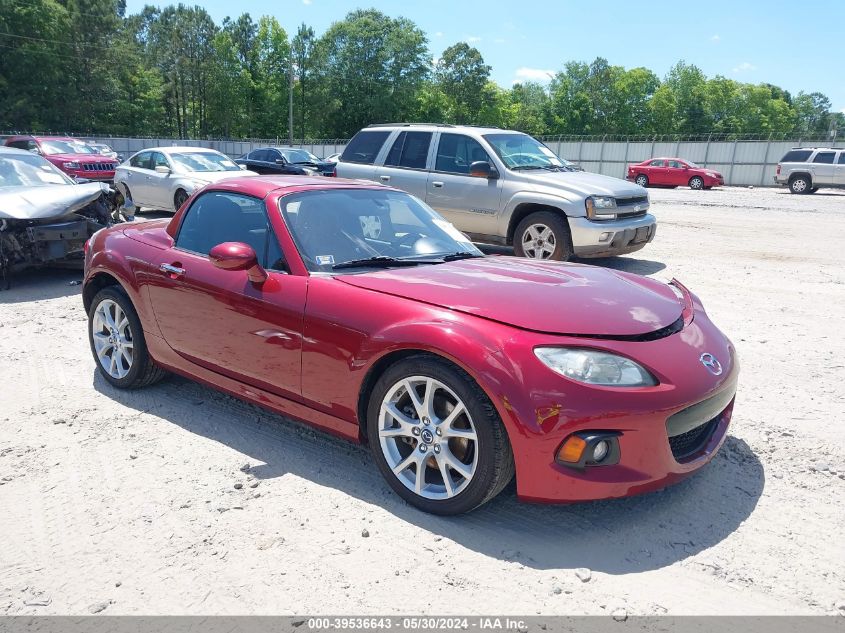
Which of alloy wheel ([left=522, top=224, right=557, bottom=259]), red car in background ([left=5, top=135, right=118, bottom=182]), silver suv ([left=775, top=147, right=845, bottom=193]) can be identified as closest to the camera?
alloy wheel ([left=522, top=224, right=557, bottom=259])

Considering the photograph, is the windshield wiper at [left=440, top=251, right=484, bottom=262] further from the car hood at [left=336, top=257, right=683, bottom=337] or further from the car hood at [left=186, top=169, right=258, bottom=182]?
the car hood at [left=186, top=169, right=258, bottom=182]

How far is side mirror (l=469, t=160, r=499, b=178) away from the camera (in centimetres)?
876

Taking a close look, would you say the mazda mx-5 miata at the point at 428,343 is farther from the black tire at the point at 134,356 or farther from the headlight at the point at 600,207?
the headlight at the point at 600,207

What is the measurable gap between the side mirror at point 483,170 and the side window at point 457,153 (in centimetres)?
34

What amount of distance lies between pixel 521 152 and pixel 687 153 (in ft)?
110

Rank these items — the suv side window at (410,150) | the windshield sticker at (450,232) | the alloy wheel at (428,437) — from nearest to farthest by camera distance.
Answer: the alloy wheel at (428,437), the windshield sticker at (450,232), the suv side window at (410,150)

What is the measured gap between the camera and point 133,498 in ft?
10.4

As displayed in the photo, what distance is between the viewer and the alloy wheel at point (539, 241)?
8539 mm

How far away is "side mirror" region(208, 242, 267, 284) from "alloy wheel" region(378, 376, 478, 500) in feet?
3.53

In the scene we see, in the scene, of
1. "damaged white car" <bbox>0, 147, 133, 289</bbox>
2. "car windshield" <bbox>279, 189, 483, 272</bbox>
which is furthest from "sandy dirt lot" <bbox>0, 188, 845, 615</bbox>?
"damaged white car" <bbox>0, 147, 133, 289</bbox>

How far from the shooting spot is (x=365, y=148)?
1028cm

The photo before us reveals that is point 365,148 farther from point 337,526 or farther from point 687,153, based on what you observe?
point 687,153

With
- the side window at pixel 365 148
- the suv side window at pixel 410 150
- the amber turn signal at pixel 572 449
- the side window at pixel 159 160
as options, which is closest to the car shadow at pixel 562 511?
the amber turn signal at pixel 572 449

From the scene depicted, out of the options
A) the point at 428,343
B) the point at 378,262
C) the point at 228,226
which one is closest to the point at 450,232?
the point at 378,262
